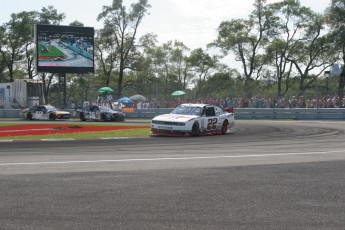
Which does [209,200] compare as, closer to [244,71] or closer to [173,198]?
[173,198]

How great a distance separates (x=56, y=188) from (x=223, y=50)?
5277cm

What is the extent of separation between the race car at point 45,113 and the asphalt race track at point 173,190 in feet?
81.7

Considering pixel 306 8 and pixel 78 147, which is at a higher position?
pixel 306 8

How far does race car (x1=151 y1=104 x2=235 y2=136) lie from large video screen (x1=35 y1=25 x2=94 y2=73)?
24721mm

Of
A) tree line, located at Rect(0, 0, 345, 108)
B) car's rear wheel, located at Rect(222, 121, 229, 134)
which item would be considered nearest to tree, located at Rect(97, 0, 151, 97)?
tree line, located at Rect(0, 0, 345, 108)

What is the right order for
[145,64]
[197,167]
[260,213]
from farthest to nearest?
1. [145,64]
2. [197,167]
3. [260,213]

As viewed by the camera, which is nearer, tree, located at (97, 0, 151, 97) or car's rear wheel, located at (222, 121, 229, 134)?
car's rear wheel, located at (222, 121, 229, 134)

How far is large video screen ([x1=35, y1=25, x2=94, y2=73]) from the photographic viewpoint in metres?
43.2

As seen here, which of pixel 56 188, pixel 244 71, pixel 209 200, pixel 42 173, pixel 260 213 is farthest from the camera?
pixel 244 71

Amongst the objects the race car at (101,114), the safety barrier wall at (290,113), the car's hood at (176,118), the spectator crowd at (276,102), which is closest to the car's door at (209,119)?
the car's hood at (176,118)

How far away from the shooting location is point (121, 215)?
596cm

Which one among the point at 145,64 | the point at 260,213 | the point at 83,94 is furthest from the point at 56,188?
the point at 145,64

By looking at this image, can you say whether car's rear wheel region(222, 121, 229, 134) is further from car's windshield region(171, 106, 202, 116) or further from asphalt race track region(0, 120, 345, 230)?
asphalt race track region(0, 120, 345, 230)

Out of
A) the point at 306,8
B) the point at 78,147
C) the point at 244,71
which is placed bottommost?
the point at 78,147
